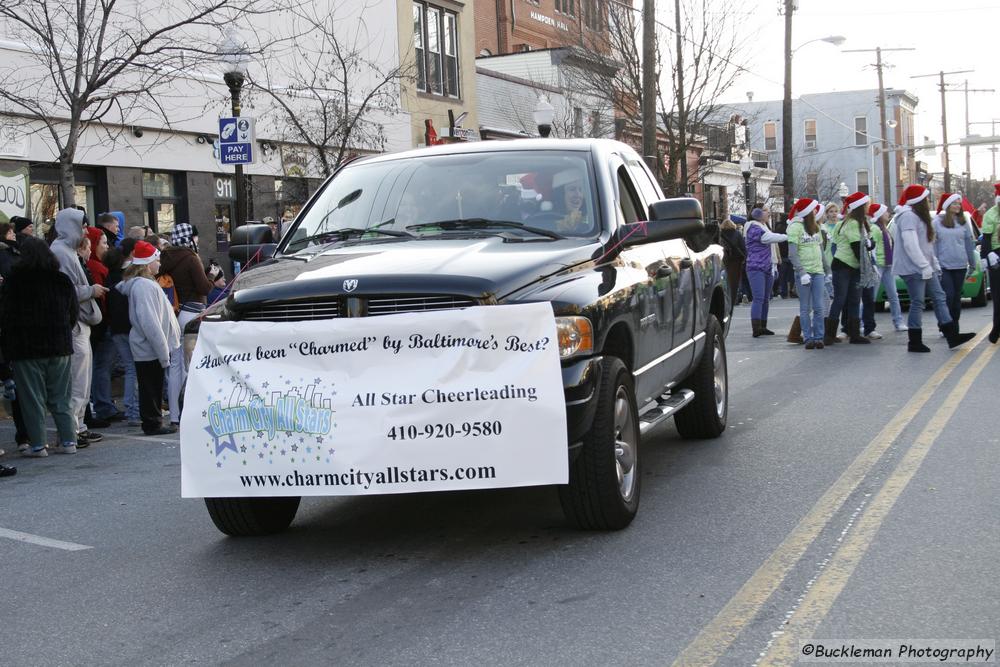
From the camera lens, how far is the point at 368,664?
4441 millimetres

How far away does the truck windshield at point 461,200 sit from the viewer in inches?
269

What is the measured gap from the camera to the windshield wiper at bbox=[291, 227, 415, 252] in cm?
684

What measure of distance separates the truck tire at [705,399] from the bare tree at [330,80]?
47.3 ft

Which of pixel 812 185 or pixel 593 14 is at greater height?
pixel 593 14

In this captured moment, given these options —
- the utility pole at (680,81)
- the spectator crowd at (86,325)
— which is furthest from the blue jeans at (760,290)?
the utility pole at (680,81)

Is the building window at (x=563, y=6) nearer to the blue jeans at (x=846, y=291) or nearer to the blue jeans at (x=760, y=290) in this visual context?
the blue jeans at (x=760, y=290)

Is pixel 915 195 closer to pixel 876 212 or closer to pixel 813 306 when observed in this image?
pixel 813 306

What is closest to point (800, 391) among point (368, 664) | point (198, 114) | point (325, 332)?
point (325, 332)

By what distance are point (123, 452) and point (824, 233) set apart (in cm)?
1055

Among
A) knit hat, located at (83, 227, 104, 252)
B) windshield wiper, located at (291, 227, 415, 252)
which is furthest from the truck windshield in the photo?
knit hat, located at (83, 227, 104, 252)

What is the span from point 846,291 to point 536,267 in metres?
11.0

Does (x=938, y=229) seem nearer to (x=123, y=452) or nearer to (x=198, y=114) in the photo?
(x=123, y=452)

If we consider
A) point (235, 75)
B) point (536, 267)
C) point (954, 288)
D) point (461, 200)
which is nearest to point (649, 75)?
point (954, 288)

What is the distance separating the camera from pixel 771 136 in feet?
286
